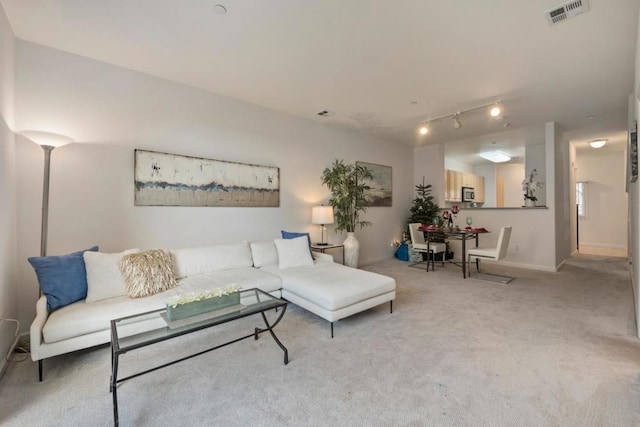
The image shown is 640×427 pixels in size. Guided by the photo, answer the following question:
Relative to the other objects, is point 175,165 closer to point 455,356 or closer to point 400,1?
point 400,1

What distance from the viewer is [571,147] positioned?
6.40m

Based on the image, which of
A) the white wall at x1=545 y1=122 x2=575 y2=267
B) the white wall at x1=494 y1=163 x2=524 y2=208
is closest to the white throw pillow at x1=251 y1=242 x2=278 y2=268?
the white wall at x1=545 y1=122 x2=575 y2=267

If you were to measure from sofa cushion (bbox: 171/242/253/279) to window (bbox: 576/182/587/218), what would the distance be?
954 cm

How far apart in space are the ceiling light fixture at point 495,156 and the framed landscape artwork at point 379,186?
338 cm

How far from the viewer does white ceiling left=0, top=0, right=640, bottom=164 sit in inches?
86.0

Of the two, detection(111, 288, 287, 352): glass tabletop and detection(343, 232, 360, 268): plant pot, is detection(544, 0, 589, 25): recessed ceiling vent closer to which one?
detection(111, 288, 287, 352): glass tabletop

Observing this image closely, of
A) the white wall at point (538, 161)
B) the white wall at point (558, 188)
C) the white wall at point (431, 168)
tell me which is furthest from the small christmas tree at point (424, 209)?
the white wall at point (538, 161)

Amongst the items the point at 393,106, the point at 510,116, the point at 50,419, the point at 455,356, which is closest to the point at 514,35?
the point at 393,106

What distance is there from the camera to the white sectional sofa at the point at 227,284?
197 cm

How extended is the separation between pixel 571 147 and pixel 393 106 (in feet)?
17.0

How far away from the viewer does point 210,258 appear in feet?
10.7

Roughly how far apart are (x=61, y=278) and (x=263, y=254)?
6.37 feet

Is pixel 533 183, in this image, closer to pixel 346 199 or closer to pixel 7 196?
pixel 346 199

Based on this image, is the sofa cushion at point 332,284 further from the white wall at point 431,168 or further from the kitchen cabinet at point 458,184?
the kitchen cabinet at point 458,184
